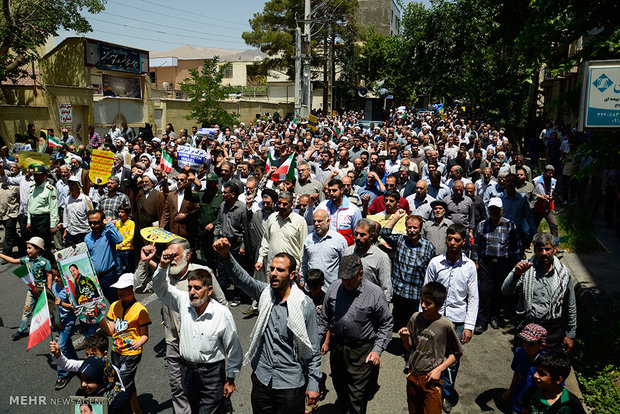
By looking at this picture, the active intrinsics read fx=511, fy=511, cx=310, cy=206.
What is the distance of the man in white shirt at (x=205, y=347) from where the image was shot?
406 cm

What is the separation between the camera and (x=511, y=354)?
6.45 metres

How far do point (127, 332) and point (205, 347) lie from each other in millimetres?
1185

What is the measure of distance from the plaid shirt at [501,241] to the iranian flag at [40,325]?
5.31m

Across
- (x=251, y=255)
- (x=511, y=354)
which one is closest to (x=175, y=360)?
(x=251, y=255)

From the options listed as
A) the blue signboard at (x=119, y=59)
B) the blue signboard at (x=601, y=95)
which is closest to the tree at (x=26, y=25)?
the blue signboard at (x=119, y=59)

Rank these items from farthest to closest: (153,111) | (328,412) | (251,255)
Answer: (153,111) < (251,255) < (328,412)

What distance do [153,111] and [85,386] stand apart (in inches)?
1191

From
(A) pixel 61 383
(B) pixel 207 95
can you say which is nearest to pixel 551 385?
(A) pixel 61 383

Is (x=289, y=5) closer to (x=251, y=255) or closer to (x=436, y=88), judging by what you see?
(x=436, y=88)

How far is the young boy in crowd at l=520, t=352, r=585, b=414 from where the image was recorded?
355 cm

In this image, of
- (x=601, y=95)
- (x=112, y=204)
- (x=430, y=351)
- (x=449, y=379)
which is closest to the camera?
(x=430, y=351)

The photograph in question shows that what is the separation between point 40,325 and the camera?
16.9 ft

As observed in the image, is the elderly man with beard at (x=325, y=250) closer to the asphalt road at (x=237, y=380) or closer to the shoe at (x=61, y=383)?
the asphalt road at (x=237, y=380)

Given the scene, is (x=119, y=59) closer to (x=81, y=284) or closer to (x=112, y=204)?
(x=112, y=204)
